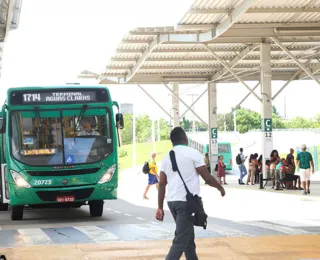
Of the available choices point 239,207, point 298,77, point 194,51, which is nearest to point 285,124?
point 298,77

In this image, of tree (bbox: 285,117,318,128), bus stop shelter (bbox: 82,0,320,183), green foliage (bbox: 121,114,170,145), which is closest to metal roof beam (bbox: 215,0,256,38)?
bus stop shelter (bbox: 82,0,320,183)

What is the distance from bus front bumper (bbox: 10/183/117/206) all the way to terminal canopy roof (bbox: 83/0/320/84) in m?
9.42

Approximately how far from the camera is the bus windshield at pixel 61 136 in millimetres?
19922

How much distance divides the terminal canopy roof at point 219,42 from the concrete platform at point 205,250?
13824mm

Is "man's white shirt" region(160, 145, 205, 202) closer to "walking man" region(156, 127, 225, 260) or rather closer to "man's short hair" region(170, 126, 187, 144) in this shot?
"walking man" region(156, 127, 225, 260)

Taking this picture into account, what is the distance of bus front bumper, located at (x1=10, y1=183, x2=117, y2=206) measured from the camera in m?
19.7

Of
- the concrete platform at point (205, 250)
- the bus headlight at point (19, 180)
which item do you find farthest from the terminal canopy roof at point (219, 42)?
the concrete platform at point (205, 250)

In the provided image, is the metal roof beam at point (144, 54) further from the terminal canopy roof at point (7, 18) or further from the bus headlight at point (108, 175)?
the bus headlight at point (108, 175)

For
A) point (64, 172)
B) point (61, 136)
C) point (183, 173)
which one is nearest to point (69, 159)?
point (64, 172)

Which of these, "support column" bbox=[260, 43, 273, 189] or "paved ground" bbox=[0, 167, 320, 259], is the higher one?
"support column" bbox=[260, 43, 273, 189]

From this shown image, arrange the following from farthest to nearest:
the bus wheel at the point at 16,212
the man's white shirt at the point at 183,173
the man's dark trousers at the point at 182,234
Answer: the bus wheel at the point at 16,212, the man's white shirt at the point at 183,173, the man's dark trousers at the point at 182,234

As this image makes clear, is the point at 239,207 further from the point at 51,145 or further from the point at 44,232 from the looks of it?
the point at 44,232

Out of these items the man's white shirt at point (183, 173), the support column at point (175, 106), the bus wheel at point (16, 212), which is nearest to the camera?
the man's white shirt at point (183, 173)

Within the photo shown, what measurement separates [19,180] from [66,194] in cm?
114
